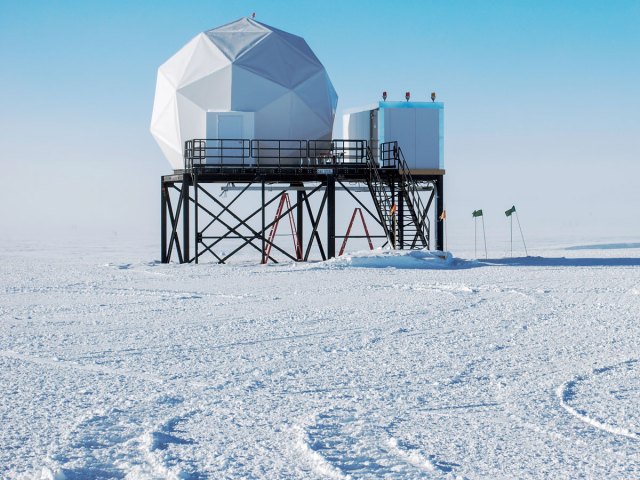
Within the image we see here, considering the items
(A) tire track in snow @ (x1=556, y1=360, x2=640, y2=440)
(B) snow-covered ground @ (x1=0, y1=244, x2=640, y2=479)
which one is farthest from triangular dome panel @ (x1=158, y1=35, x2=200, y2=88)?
(A) tire track in snow @ (x1=556, y1=360, x2=640, y2=440)

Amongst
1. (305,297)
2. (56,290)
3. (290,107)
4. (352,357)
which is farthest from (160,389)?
(290,107)

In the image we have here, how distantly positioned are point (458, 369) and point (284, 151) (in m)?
19.8

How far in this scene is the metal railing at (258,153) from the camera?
25609mm

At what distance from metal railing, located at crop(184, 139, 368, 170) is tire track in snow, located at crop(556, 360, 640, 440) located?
57.5 feet

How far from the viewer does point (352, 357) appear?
8992mm

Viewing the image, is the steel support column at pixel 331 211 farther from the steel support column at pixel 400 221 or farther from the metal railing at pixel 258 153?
the steel support column at pixel 400 221

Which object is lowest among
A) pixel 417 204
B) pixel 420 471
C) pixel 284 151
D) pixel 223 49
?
pixel 420 471

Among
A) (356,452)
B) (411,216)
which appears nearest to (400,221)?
(411,216)

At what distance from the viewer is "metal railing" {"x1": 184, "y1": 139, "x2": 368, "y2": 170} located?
2561 centimetres

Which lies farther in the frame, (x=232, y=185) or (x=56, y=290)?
(x=232, y=185)

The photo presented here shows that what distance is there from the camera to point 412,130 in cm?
A: 2736

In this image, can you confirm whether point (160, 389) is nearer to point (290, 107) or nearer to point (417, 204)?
point (417, 204)

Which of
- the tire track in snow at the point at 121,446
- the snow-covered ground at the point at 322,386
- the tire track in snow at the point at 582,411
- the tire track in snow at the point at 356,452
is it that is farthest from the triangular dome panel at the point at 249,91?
the tire track in snow at the point at 356,452

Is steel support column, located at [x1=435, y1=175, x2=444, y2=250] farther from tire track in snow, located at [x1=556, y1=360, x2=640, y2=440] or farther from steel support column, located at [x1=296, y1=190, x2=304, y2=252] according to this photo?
tire track in snow, located at [x1=556, y1=360, x2=640, y2=440]
